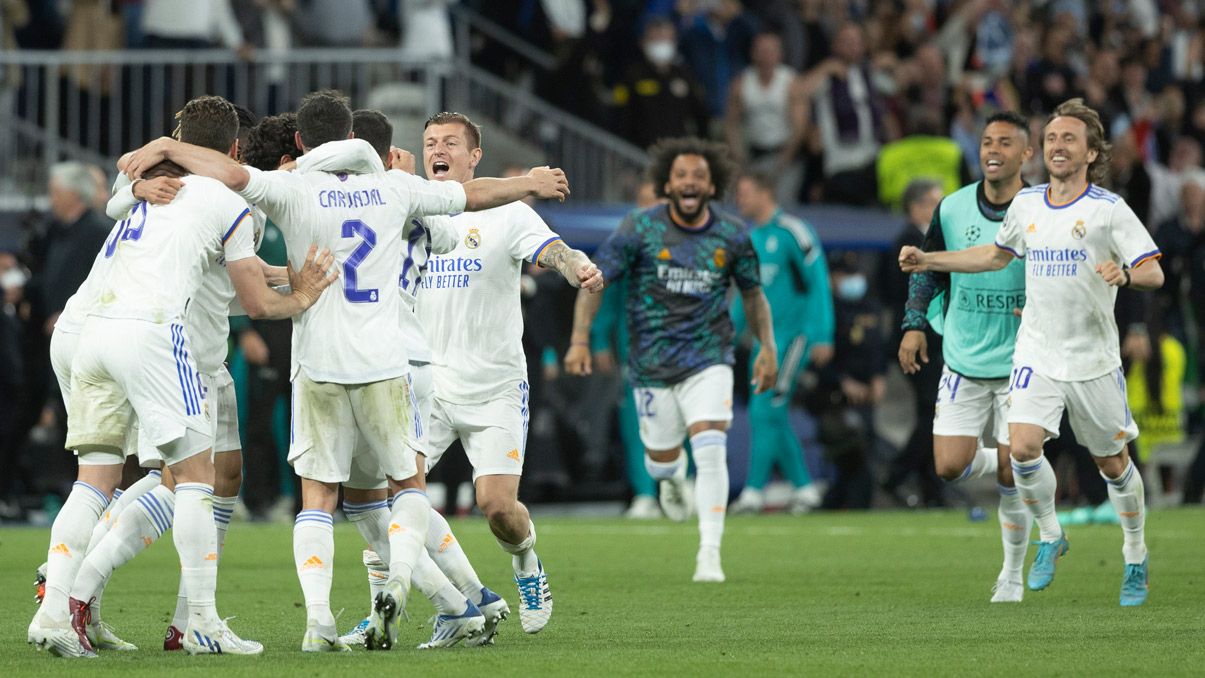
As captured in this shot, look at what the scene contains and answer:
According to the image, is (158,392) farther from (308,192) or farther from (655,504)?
(655,504)

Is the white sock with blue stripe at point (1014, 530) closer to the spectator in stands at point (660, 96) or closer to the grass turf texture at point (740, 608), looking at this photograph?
the grass turf texture at point (740, 608)

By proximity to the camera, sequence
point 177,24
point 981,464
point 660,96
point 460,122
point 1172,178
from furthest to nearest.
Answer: point 1172,178 → point 660,96 → point 177,24 → point 981,464 → point 460,122

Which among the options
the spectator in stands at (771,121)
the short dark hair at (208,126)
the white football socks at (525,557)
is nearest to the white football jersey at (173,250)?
the short dark hair at (208,126)

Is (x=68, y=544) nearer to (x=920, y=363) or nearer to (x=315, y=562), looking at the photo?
(x=315, y=562)

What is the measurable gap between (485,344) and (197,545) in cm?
211

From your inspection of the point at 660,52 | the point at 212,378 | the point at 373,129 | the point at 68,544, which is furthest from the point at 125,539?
the point at 660,52

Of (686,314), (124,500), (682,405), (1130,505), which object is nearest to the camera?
(124,500)

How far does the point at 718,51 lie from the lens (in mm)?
21906

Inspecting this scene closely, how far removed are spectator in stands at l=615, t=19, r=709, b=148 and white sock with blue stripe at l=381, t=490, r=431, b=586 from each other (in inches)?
507

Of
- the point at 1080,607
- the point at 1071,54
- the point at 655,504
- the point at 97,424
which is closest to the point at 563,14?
the point at 655,504

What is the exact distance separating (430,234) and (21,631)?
2525mm

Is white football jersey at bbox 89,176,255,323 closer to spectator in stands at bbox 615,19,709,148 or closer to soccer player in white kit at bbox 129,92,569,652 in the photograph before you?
soccer player in white kit at bbox 129,92,569,652

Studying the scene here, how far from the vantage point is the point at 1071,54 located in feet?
83.9

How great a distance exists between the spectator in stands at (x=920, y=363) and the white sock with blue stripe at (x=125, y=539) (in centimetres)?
851
